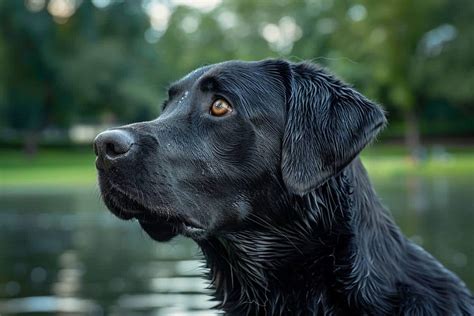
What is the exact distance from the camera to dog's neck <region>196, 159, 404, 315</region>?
155 inches

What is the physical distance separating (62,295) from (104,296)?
20.9 inches

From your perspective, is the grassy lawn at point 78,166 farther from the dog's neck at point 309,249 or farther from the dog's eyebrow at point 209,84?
the dog's neck at point 309,249

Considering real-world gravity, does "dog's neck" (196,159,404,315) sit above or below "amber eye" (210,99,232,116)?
below

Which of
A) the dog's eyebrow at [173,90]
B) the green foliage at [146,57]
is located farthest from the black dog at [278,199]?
the green foliage at [146,57]

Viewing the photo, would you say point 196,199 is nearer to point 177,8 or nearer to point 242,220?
point 242,220

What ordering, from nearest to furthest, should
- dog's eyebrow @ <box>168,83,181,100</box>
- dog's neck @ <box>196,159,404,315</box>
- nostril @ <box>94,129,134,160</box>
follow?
nostril @ <box>94,129,134,160</box> → dog's neck @ <box>196,159,404,315</box> → dog's eyebrow @ <box>168,83,181,100</box>

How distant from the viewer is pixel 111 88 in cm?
5828

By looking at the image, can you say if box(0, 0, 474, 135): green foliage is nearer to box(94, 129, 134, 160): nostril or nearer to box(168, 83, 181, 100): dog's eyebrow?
box(168, 83, 181, 100): dog's eyebrow

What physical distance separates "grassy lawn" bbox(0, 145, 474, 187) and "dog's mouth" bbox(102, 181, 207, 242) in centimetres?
2955

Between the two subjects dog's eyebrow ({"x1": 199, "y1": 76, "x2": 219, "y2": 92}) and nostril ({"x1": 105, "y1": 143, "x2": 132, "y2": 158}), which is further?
dog's eyebrow ({"x1": 199, "y1": 76, "x2": 219, "y2": 92})

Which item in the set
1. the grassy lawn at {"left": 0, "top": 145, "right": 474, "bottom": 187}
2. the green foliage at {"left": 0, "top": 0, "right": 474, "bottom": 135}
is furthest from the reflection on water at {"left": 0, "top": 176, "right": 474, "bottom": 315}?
the green foliage at {"left": 0, "top": 0, "right": 474, "bottom": 135}

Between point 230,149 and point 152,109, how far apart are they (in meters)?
58.7

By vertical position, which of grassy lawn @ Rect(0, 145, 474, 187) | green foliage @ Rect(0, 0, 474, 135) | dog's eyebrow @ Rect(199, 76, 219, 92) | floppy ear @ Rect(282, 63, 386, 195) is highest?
green foliage @ Rect(0, 0, 474, 135)

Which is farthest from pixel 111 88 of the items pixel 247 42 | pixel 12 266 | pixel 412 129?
pixel 12 266
